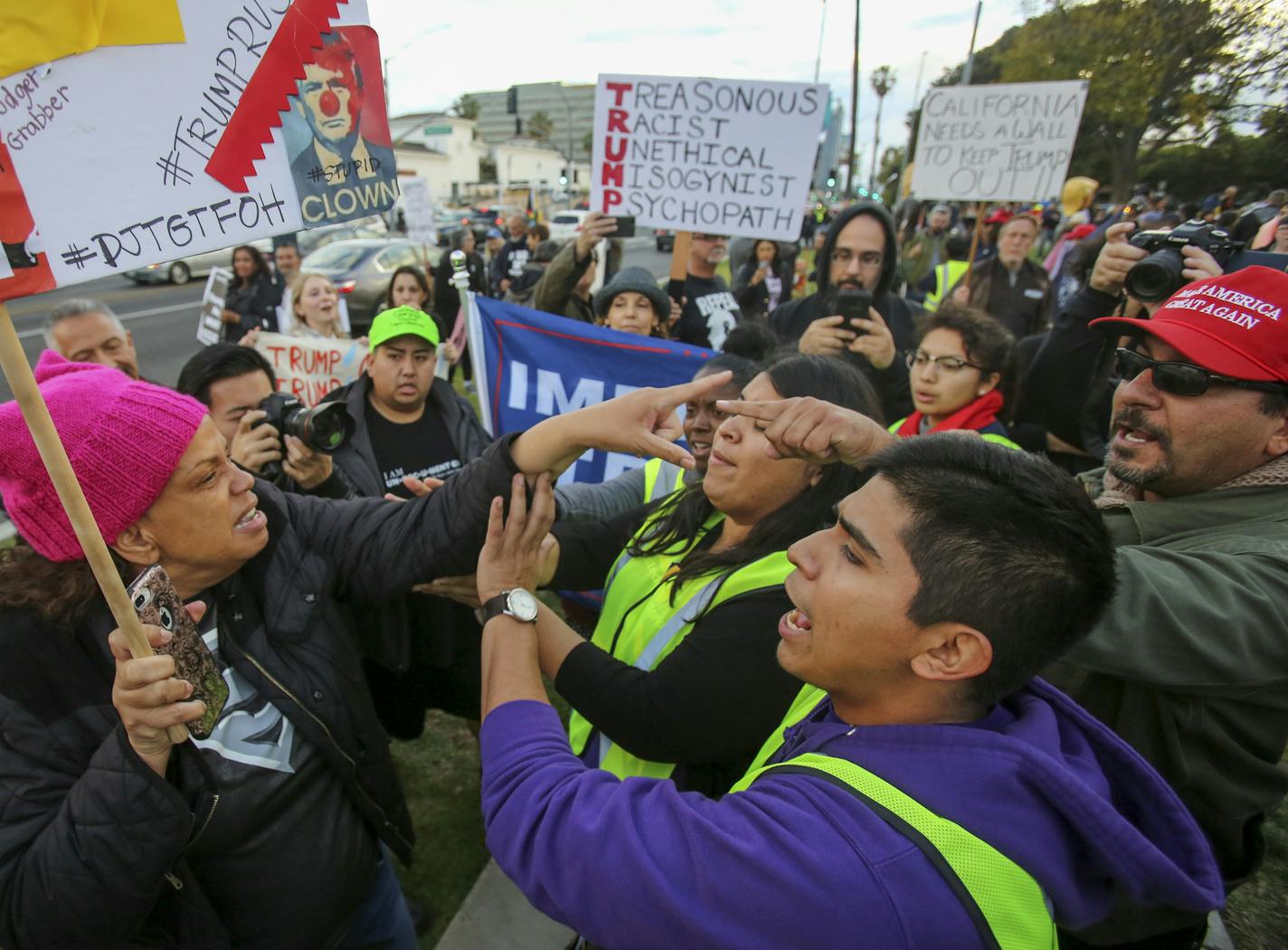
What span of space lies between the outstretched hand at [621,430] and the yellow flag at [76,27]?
909mm

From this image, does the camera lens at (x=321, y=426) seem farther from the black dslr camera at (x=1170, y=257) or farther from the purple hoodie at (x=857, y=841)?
the black dslr camera at (x=1170, y=257)

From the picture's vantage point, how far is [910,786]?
93 centimetres

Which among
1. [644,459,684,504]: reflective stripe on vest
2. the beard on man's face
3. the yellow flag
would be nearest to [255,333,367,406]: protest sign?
[644,459,684,504]: reflective stripe on vest

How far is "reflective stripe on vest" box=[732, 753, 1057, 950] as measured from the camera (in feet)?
2.78

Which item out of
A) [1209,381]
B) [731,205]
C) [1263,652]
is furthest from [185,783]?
[731,205]

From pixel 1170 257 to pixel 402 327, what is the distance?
295 centimetres

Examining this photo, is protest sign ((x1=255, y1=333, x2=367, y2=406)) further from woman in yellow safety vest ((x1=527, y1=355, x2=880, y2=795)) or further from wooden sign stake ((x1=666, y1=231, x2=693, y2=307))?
woman in yellow safety vest ((x1=527, y1=355, x2=880, y2=795))

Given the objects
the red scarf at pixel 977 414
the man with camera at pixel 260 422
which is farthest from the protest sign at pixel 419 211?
the red scarf at pixel 977 414

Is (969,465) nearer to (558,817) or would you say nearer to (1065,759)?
(1065,759)

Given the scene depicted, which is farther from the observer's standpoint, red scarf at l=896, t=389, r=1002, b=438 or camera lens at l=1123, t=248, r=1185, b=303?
red scarf at l=896, t=389, r=1002, b=438

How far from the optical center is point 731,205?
4.06m

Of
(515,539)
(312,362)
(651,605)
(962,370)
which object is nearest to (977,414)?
(962,370)

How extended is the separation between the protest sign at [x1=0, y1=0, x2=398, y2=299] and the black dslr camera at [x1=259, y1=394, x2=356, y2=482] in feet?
3.27

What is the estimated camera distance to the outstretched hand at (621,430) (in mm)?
1558
